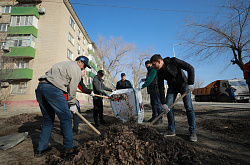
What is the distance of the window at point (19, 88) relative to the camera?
1576cm

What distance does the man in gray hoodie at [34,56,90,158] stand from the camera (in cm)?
209

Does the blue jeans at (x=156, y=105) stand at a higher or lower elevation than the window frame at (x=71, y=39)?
lower

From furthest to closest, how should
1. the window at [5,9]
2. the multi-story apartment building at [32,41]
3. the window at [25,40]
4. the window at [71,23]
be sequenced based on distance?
1. the window at [71,23]
2. the window at [5,9]
3. the window at [25,40]
4. the multi-story apartment building at [32,41]

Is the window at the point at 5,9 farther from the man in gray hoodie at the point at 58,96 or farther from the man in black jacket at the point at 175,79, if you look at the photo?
the man in black jacket at the point at 175,79

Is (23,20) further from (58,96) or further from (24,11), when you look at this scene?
(58,96)

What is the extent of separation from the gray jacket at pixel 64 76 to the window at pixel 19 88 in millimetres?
17393

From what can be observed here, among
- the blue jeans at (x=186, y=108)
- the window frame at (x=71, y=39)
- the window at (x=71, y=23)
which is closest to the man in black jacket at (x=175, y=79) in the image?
the blue jeans at (x=186, y=108)

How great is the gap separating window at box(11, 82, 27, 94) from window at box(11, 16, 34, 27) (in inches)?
301

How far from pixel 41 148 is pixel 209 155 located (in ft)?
8.88

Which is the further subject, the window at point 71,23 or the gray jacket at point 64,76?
the window at point 71,23

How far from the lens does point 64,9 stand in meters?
17.7

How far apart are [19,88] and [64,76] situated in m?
18.1

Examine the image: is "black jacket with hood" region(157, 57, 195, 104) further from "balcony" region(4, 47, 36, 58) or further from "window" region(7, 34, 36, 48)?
"window" region(7, 34, 36, 48)

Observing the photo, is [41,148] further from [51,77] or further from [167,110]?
[167,110]
